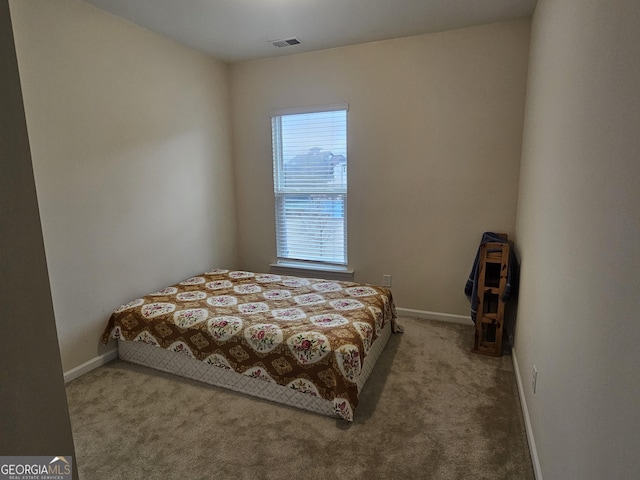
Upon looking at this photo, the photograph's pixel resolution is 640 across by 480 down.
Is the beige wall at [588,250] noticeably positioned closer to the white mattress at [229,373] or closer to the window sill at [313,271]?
the white mattress at [229,373]

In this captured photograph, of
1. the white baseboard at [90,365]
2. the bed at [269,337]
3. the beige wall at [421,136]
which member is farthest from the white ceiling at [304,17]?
the white baseboard at [90,365]

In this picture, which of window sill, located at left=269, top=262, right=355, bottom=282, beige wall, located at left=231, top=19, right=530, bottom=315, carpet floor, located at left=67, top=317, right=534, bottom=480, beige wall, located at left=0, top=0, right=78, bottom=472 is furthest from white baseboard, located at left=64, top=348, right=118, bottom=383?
beige wall, located at left=231, top=19, right=530, bottom=315

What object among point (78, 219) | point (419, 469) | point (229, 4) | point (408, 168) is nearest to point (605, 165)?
point (419, 469)

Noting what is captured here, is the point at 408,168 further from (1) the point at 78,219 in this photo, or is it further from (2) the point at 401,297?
(1) the point at 78,219

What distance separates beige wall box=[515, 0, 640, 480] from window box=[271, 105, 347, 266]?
78.9 inches

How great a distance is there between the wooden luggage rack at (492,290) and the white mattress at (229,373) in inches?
30.3

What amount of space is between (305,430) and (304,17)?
2.99m

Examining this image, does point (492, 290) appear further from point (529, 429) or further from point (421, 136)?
point (421, 136)

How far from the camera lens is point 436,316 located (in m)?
3.54

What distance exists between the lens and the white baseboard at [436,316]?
3.44 m

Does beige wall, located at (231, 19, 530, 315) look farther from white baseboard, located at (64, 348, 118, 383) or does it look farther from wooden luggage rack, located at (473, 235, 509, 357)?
white baseboard, located at (64, 348, 118, 383)

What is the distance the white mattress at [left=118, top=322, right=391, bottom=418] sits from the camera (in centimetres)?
221

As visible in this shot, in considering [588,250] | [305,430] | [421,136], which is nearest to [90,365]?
[305,430]

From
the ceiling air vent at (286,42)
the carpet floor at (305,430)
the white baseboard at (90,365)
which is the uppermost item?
the ceiling air vent at (286,42)
